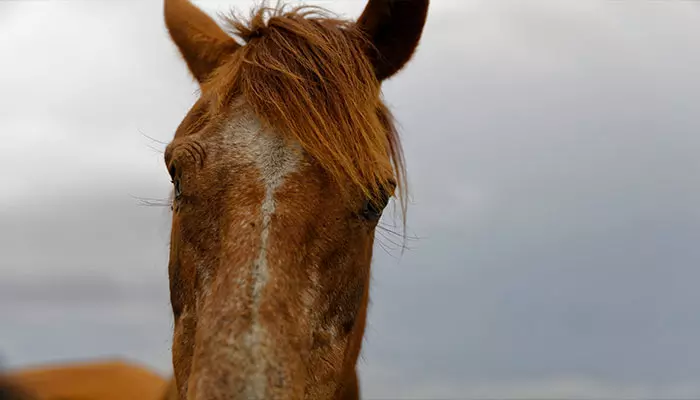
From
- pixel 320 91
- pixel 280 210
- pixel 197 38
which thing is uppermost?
pixel 197 38

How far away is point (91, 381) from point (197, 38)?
14.5ft

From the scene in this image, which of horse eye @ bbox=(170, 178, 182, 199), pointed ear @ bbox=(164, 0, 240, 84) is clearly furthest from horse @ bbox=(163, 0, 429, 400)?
pointed ear @ bbox=(164, 0, 240, 84)

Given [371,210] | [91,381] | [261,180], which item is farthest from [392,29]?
[91,381]

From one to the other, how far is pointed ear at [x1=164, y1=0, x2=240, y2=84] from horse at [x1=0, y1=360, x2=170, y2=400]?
3.48 metres

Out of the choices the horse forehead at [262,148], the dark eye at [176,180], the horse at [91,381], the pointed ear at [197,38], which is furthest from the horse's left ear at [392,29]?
the horse at [91,381]

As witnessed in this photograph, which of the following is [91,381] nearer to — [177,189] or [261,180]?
[177,189]

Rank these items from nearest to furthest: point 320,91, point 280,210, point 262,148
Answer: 1. point 280,210
2. point 262,148
3. point 320,91

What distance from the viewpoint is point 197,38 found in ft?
14.6

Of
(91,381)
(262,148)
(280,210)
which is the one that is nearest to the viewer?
(280,210)

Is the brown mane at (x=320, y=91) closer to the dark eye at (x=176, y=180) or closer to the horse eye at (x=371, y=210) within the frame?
the horse eye at (x=371, y=210)

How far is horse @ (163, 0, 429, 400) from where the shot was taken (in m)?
2.53

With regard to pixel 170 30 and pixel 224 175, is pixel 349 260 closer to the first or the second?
pixel 224 175

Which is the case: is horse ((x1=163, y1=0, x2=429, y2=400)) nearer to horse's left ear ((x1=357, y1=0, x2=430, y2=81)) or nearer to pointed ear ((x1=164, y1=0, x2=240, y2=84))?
horse's left ear ((x1=357, y1=0, x2=430, y2=81))

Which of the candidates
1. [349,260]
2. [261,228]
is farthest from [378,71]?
[261,228]
